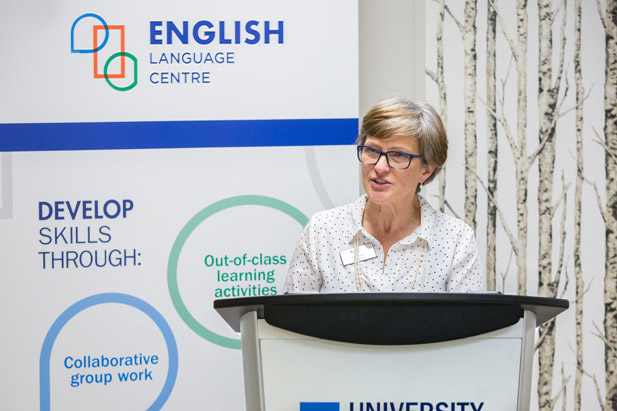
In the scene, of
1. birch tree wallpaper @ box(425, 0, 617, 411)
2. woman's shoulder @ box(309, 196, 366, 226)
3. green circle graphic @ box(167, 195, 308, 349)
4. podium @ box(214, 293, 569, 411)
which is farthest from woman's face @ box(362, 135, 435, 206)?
podium @ box(214, 293, 569, 411)

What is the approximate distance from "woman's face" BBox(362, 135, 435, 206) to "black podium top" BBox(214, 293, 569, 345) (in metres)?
1.01

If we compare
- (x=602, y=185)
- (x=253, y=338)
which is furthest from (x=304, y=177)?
(x=253, y=338)

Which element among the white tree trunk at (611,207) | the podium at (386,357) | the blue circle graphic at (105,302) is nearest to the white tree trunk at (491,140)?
the white tree trunk at (611,207)

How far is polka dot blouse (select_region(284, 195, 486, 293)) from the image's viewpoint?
2.13 m

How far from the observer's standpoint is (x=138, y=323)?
264 centimetres

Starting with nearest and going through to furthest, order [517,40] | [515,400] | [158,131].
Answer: [515,400]
[158,131]
[517,40]

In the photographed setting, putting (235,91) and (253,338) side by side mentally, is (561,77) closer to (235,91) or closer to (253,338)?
(235,91)

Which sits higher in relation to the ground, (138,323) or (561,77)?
(561,77)

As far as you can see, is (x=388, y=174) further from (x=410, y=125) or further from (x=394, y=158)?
(x=410, y=125)

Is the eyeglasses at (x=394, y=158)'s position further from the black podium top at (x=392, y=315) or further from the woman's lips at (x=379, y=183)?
the black podium top at (x=392, y=315)

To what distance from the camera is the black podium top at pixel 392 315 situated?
1.12 metres

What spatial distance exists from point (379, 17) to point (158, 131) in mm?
1078

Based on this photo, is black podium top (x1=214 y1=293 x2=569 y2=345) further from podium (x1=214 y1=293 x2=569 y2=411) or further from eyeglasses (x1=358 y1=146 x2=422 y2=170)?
eyeglasses (x1=358 y1=146 x2=422 y2=170)

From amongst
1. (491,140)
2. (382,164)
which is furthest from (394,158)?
(491,140)
